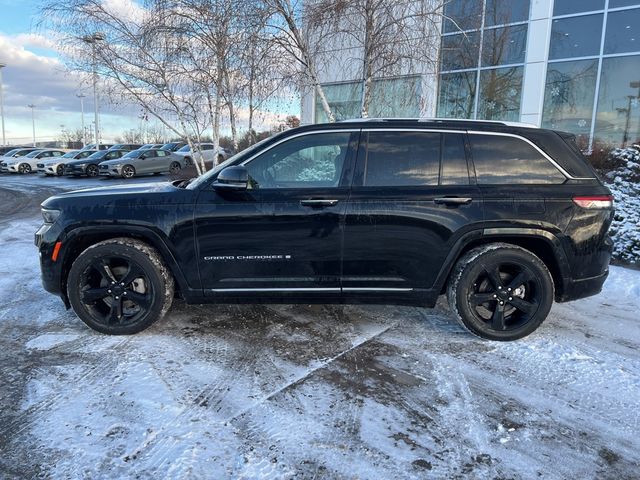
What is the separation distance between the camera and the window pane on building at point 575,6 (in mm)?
12828

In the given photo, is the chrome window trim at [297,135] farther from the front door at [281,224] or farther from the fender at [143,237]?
the fender at [143,237]

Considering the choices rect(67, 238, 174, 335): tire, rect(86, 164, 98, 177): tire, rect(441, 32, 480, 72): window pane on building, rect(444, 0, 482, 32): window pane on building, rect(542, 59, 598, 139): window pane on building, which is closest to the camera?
rect(67, 238, 174, 335): tire

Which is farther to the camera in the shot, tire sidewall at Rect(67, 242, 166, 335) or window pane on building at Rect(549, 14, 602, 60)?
window pane on building at Rect(549, 14, 602, 60)

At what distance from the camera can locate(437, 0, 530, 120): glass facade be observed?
12.9m

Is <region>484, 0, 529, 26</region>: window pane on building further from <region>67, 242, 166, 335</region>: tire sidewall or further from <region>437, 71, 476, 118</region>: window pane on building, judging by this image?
<region>67, 242, 166, 335</region>: tire sidewall

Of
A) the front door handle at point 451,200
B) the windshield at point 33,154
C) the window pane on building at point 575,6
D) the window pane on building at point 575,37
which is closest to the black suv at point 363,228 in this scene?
the front door handle at point 451,200

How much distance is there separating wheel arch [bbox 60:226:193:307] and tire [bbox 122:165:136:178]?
2290 cm

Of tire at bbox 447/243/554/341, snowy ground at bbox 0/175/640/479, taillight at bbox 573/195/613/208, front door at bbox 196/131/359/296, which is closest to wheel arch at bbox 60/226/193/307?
front door at bbox 196/131/359/296

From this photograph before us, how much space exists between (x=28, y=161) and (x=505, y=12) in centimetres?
3071

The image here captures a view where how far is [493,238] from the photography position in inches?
A: 150

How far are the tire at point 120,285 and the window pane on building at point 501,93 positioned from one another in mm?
13318

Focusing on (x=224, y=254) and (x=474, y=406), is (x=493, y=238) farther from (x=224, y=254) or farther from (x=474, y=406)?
(x=224, y=254)

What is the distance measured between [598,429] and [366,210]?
2.13 meters

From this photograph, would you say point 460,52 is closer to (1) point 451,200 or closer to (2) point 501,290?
(1) point 451,200
